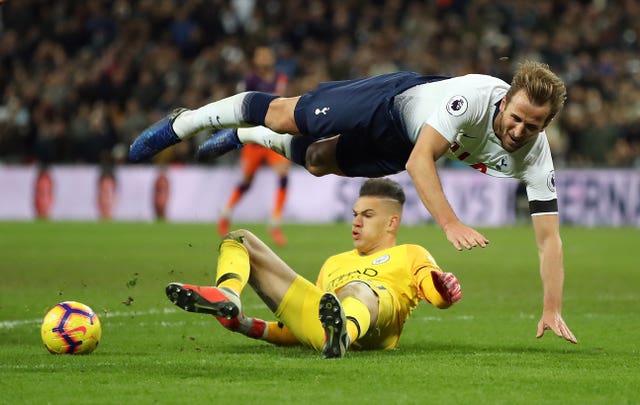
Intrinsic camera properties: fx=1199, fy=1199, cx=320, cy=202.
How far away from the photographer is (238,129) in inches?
345

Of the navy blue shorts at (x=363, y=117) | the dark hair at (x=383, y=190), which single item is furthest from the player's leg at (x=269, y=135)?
the dark hair at (x=383, y=190)

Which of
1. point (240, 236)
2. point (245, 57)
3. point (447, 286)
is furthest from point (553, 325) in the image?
point (245, 57)

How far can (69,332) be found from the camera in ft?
22.4

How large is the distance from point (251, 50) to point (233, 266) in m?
18.3

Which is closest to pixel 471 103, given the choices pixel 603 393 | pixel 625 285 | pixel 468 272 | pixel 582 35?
pixel 603 393

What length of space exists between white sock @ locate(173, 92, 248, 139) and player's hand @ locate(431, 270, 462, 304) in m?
2.04

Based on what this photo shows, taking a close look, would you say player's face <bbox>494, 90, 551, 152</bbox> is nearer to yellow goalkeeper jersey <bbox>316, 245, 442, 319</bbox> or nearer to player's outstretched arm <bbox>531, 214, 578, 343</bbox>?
player's outstretched arm <bbox>531, 214, 578, 343</bbox>

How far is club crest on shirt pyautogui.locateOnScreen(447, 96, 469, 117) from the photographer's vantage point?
676cm

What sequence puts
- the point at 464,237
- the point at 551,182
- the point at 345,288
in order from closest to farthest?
the point at 464,237 → the point at 345,288 → the point at 551,182

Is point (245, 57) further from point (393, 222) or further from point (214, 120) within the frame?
point (393, 222)

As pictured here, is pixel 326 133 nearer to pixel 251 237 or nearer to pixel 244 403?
pixel 251 237

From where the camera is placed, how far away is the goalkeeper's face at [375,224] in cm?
734

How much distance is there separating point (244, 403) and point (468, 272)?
8340mm

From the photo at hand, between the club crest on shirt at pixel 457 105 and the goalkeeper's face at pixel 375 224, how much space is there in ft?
2.84
